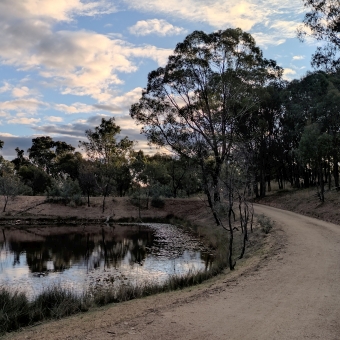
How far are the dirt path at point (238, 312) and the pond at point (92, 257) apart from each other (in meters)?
3.92

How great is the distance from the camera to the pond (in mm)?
13719

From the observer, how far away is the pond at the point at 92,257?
13.7 m

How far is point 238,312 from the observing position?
23.1ft

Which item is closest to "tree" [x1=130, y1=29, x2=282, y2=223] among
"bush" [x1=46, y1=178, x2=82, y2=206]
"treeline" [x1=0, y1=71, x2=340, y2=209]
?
"treeline" [x1=0, y1=71, x2=340, y2=209]

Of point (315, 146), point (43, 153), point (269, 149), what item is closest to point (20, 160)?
point (43, 153)

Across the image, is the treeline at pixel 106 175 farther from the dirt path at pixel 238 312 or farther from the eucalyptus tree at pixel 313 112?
the dirt path at pixel 238 312

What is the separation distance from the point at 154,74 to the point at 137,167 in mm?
26063

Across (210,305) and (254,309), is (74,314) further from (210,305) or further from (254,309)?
(254,309)

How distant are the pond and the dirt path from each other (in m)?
3.92

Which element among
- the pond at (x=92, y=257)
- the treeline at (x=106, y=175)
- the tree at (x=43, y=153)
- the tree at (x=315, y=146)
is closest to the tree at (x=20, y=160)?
the tree at (x=43, y=153)

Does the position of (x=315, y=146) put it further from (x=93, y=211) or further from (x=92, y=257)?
(x=93, y=211)

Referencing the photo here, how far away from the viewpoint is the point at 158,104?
30516 mm

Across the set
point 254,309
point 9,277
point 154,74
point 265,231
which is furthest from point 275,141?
A: point 254,309

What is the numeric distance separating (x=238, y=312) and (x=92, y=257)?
13366 mm
